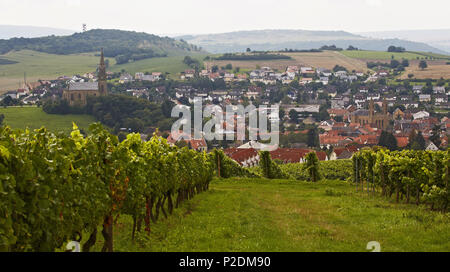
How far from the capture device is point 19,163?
7.54 metres

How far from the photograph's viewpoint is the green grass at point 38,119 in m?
111

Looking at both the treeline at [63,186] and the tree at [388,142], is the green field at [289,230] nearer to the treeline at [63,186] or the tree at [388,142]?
the treeline at [63,186]

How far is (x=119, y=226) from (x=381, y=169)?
48.2ft

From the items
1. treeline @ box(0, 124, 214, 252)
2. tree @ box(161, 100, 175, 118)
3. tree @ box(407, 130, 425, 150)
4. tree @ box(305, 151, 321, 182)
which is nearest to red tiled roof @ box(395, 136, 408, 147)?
tree @ box(407, 130, 425, 150)

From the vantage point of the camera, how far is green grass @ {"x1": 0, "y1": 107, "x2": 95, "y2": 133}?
111m

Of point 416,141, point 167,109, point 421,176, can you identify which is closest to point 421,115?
point 416,141

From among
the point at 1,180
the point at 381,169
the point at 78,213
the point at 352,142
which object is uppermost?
the point at 1,180

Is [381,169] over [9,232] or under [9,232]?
under

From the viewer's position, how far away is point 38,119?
4621 inches

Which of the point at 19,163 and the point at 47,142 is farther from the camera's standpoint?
the point at 47,142

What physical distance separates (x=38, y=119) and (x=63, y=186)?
11399 centimetres

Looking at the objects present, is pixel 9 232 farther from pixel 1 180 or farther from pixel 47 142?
pixel 47 142

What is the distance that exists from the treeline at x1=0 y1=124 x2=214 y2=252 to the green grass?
98.6m
